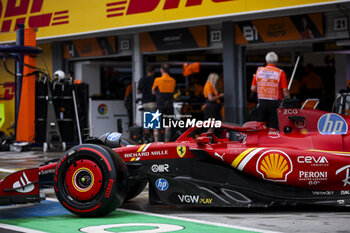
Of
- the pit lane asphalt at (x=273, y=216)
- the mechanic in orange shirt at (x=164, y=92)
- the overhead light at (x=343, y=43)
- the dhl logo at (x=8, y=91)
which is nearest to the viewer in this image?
the pit lane asphalt at (x=273, y=216)

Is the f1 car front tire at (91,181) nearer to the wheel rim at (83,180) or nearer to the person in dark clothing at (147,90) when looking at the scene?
the wheel rim at (83,180)

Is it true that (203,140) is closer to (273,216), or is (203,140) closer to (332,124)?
(273,216)

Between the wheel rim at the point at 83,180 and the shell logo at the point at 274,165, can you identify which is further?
the shell logo at the point at 274,165

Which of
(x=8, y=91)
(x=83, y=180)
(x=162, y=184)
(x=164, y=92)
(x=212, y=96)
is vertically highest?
(x=8, y=91)

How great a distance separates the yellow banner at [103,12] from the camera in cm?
1531

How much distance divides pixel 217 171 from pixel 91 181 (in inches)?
52.3

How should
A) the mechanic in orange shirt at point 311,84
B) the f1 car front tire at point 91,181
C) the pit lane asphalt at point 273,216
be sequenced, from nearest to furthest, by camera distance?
the pit lane asphalt at point 273,216 < the f1 car front tire at point 91,181 < the mechanic in orange shirt at point 311,84

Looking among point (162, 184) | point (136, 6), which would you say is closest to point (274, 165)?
point (162, 184)

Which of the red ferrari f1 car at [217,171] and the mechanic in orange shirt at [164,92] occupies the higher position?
the mechanic in orange shirt at [164,92]

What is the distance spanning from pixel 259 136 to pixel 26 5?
1500cm

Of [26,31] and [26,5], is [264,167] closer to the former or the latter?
[26,31]

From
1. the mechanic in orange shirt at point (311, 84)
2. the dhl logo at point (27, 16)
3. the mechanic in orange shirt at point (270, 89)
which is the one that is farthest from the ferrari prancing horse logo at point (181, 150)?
the dhl logo at point (27, 16)

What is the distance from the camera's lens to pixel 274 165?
Answer: 22.7ft

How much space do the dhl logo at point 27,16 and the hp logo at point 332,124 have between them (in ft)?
43.1
